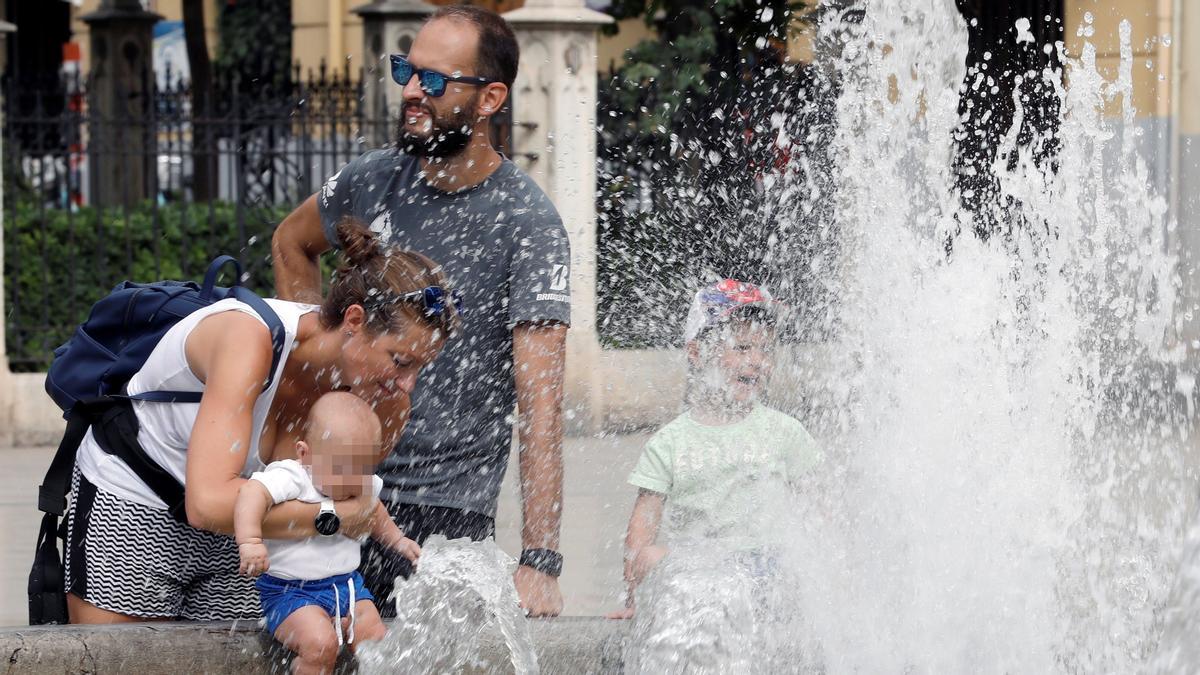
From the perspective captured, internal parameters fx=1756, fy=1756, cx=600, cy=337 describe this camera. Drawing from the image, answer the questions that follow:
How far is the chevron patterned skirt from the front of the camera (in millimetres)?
3107

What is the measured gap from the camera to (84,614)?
320 cm

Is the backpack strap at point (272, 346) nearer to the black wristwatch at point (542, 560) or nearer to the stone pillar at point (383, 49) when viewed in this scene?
the black wristwatch at point (542, 560)

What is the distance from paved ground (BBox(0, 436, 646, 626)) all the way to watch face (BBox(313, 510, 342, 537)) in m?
2.15

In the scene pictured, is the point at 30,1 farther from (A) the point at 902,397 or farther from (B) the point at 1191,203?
(A) the point at 902,397

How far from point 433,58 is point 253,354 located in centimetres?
80

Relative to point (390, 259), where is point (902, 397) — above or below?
below

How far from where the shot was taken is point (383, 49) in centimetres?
993

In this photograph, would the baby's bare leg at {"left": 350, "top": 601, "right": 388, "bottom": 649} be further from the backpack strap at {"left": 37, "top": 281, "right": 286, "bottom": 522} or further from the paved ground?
the paved ground

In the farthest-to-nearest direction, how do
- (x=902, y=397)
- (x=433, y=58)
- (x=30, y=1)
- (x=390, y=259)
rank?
(x=30, y=1)
(x=902, y=397)
(x=433, y=58)
(x=390, y=259)

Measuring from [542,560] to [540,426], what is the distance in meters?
0.25

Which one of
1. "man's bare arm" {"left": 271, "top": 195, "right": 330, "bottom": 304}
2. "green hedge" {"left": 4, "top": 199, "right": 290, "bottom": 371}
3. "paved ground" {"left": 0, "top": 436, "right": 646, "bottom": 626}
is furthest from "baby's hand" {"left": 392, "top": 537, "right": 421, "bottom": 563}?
"green hedge" {"left": 4, "top": 199, "right": 290, "bottom": 371}

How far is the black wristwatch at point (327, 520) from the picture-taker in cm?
299

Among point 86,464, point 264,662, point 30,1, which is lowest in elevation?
point 264,662

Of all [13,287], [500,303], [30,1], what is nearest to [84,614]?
[500,303]
